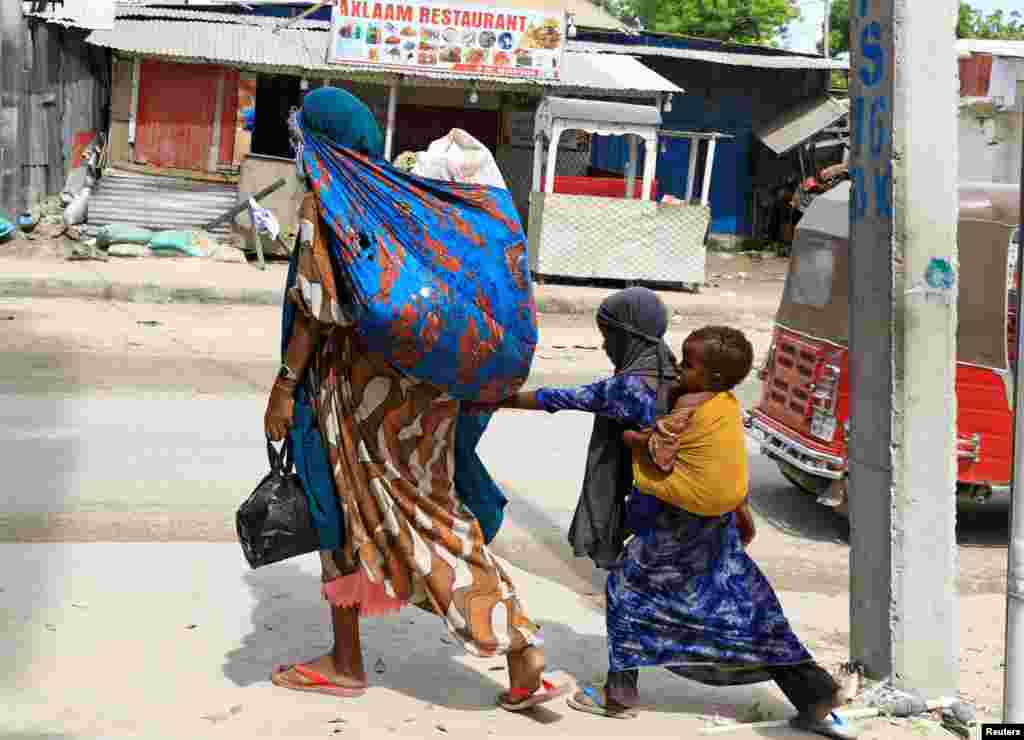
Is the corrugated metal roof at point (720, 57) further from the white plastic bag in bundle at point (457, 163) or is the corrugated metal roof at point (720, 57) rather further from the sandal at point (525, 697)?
the sandal at point (525, 697)

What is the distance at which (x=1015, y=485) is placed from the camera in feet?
10.6

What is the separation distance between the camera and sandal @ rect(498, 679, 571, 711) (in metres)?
4.64

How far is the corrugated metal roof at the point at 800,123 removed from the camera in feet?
80.9

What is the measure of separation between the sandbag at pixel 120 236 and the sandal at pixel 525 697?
14.3m

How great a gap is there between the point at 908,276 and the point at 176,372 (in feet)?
24.0

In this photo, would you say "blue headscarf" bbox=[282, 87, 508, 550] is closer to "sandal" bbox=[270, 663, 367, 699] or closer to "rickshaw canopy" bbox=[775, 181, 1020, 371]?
"sandal" bbox=[270, 663, 367, 699]

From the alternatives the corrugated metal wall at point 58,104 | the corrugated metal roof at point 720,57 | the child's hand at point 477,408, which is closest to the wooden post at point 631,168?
the corrugated metal roof at point 720,57

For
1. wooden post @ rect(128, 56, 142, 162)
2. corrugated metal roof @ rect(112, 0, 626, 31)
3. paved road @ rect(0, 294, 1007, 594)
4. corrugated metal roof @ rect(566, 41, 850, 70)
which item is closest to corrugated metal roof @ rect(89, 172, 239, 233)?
wooden post @ rect(128, 56, 142, 162)

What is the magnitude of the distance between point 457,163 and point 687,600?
1.53m

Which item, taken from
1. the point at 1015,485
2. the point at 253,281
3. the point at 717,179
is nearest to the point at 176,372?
the point at 253,281

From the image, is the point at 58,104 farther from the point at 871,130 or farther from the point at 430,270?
the point at 871,130

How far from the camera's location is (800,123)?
82.7ft

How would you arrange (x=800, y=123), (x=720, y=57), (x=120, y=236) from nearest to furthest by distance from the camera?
(x=120, y=236)
(x=720, y=57)
(x=800, y=123)

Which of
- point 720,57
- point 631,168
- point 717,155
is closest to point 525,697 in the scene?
point 631,168
